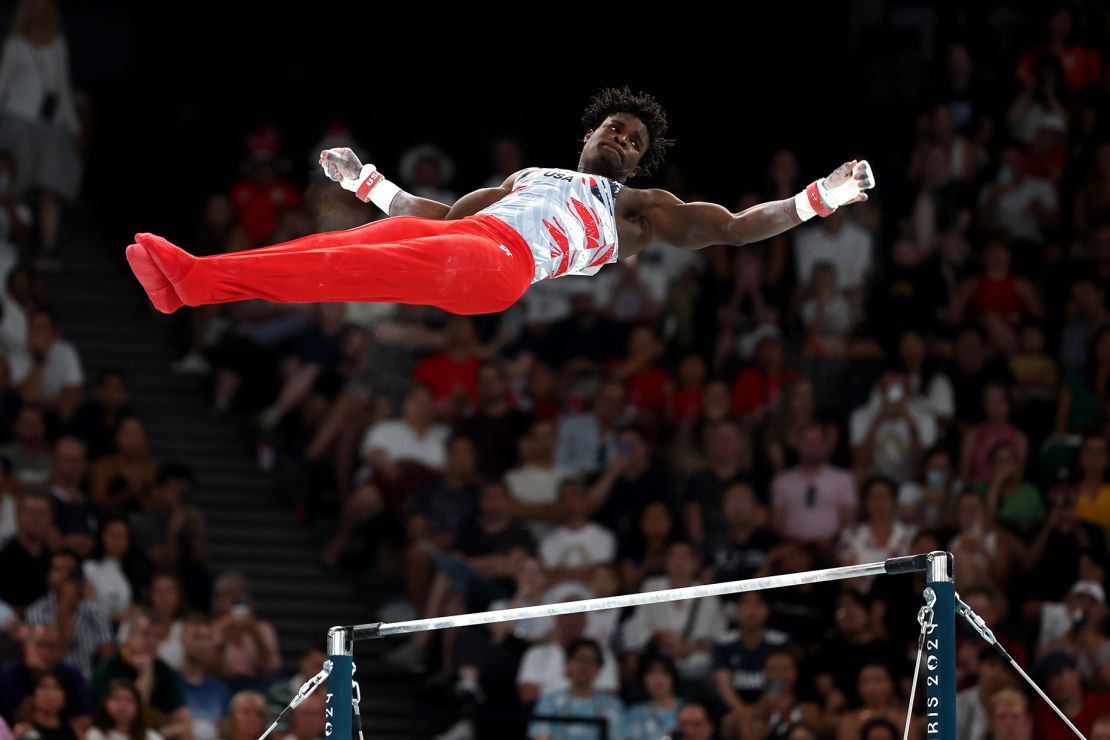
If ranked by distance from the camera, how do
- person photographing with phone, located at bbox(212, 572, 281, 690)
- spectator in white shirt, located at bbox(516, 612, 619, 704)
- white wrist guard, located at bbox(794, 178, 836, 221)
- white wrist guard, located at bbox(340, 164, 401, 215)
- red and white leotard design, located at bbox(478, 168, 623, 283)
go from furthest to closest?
person photographing with phone, located at bbox(212, 572, 281, 690), spectator in white shirt, located at bbox(516, 612, 619, 704), white wrist guard, located at bbox(340, 164, 401, 215), red and white leotard design, located at bbox(478, 168, 623, 283), white wrist guard, located at bbox(794, 178, 836, 221)

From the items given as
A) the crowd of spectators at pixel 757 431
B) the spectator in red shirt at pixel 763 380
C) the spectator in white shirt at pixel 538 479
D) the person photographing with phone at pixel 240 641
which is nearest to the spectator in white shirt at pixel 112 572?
the person photographing with phone at pixel 240 641

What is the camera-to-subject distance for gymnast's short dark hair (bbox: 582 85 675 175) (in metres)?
6.60

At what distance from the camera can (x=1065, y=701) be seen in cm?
830

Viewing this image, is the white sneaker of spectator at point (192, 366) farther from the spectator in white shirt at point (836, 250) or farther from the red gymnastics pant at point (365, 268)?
the red gymnastics pant at point (365, 268)

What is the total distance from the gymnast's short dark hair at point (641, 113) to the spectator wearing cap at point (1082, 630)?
3.46 meters

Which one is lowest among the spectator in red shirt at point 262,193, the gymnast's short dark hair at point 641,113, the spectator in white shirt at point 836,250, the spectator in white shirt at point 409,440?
the spectator in white shirt at point 409,440

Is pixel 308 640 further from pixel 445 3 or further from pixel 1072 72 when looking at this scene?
pixel 1072 72

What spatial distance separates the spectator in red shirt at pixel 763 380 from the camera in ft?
34.3

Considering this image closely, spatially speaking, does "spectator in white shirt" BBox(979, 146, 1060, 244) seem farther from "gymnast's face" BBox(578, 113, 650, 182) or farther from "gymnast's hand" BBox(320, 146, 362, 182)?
"gymnast's hand" BBox(320, 146, 362, 182)

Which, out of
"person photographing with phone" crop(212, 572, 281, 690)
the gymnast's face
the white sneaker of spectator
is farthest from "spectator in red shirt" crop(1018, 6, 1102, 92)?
"person photographing with phone" crop(212, 572, 281, 690)

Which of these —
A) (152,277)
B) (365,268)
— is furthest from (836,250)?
(152,277)

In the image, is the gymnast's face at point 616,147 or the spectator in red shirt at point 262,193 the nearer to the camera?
the gymnast's face at point 616,147

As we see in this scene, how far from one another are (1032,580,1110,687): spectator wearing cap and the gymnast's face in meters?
3.58

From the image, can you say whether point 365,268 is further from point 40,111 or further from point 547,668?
point 40,111
